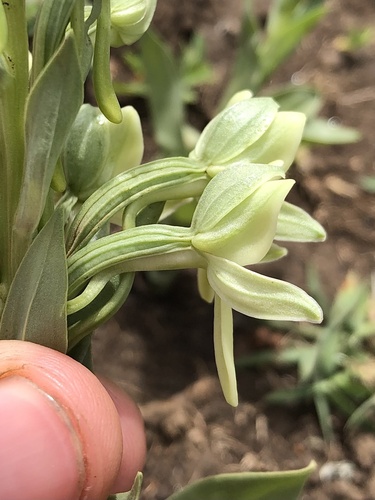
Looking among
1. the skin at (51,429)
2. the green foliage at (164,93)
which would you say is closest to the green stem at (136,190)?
the skin at (51,429)

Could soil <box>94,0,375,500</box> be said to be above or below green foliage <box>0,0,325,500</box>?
below

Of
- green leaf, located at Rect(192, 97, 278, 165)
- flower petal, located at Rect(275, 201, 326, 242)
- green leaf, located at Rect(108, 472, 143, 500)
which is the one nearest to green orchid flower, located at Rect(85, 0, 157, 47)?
green leaf, located at Rect(192, 97, 278, 165)

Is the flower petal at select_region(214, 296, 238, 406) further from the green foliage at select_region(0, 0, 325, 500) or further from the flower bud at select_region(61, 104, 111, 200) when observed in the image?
the flower bud at select_region(61, 104, 111, 200)

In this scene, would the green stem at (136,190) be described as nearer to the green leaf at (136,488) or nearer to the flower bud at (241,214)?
the flower bud at (241,214)

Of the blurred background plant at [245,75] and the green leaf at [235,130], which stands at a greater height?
the green leaf at [235,130]

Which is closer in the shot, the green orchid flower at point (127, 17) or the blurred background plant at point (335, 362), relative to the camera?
the green orchid flower at point (127, 17)

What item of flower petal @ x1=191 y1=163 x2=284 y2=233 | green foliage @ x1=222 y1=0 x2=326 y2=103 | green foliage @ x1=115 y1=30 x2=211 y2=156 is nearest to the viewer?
flower petal @ x1=191 y1=163 x2=284 y2=233

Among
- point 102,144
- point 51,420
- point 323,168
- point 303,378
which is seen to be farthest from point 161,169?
point 323,168

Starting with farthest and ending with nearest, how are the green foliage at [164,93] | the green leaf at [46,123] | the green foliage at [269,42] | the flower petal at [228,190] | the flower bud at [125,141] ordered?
the green foliage at [269,42]
the green foliage at [164,93]
the flower bud at [125,141]
the flower petal at [228,190]
the green leaf at [46,123]
